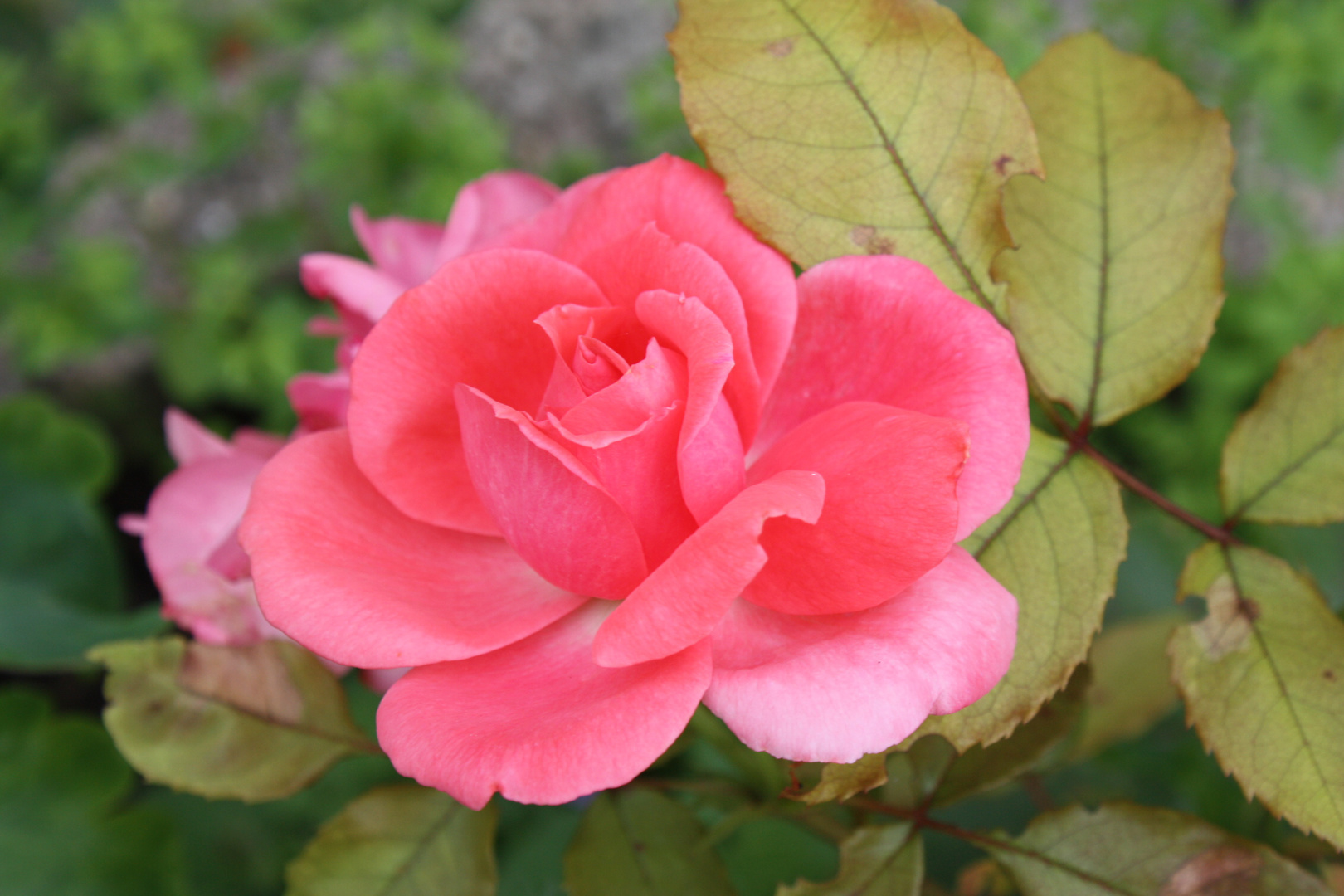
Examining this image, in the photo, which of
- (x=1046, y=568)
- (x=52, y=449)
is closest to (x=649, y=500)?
(x=1046, y=568)

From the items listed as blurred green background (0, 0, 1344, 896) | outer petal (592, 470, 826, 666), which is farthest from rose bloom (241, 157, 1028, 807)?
blurred green background (0, 0, 1344, 896)

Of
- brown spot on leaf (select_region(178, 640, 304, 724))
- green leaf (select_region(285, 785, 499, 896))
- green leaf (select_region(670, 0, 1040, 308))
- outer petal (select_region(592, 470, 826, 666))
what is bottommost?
green leaf (select_region(285, 785, 499, 896))

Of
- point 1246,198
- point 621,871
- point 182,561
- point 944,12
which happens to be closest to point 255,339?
point 182,561

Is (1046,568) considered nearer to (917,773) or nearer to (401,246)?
(917,773)

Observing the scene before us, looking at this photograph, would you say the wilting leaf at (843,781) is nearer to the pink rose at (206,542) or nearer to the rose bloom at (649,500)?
the rose bloom at (649,500)

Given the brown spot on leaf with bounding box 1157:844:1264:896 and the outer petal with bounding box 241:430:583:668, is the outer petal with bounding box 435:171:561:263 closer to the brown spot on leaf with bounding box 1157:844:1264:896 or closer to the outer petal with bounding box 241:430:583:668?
the outer petal with bounding box 241:430:583:668

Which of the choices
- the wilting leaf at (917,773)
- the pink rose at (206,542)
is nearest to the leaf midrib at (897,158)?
the wilting leaf at (917,773)
